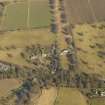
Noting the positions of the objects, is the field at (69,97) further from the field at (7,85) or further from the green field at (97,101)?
the field at (7,85)

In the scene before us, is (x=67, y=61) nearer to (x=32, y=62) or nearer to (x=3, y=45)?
(x=32, y=62)

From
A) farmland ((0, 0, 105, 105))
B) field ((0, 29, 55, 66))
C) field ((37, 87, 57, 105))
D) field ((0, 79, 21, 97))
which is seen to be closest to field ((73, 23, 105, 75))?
farmland ((0, 0, 105, 105))

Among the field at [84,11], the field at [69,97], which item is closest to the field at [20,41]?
the field at [84,11]

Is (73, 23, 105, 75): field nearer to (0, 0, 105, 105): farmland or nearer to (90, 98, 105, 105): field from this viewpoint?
(0, 0, 105, 105): farmland

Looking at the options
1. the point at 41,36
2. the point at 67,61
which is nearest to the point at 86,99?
the point at 67,61

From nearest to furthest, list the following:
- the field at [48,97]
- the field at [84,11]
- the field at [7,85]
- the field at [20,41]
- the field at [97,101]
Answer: the field at [97,101] → the field at [48,97] → the field at [7,85] → the field at [20,41] → the field at [84,11]

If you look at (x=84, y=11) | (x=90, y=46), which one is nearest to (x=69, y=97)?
(x=90, y=46)

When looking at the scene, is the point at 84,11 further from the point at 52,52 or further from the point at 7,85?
the point at 7,85
